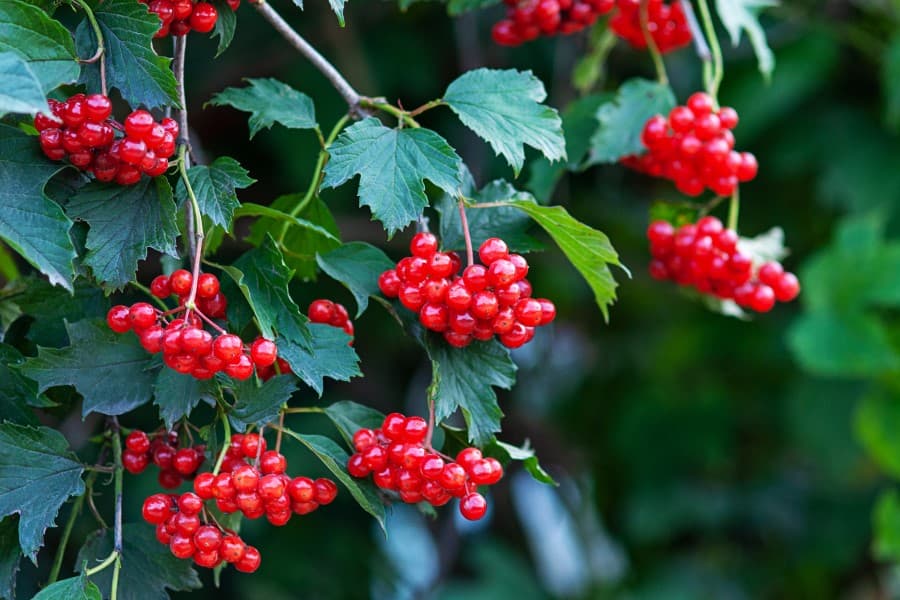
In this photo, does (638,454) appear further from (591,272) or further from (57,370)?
(57,370)

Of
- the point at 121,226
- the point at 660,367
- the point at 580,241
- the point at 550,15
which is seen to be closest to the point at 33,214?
the point at 121,226

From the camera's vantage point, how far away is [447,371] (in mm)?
746

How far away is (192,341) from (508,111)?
1.06 ft

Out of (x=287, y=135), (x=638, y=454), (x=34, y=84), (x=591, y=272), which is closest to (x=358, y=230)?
(x=287, y=135)

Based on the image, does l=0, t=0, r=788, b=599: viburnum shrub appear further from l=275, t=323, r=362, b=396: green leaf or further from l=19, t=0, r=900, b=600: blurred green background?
l=19, t=0, r=900, b=600: blurred green background

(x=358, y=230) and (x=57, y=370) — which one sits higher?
(x=57, y=370)

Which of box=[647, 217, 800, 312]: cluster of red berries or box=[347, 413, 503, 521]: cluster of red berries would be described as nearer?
box=[347, 413, 503, 521]: cluster of red berries

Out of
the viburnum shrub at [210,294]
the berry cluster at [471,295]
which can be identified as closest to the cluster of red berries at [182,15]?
the viburnum shrub at [210,294]

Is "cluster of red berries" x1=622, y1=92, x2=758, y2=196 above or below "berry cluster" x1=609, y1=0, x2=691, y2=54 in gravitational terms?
below

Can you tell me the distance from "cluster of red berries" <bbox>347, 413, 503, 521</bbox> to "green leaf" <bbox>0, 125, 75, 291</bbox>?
249 mm

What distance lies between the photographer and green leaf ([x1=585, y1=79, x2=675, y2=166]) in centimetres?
100

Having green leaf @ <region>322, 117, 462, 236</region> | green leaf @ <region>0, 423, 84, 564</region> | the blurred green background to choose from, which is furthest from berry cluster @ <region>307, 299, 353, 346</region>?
the blurred green background

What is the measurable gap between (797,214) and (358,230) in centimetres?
95

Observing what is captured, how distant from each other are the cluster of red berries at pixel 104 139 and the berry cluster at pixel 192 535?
0.76 ft
